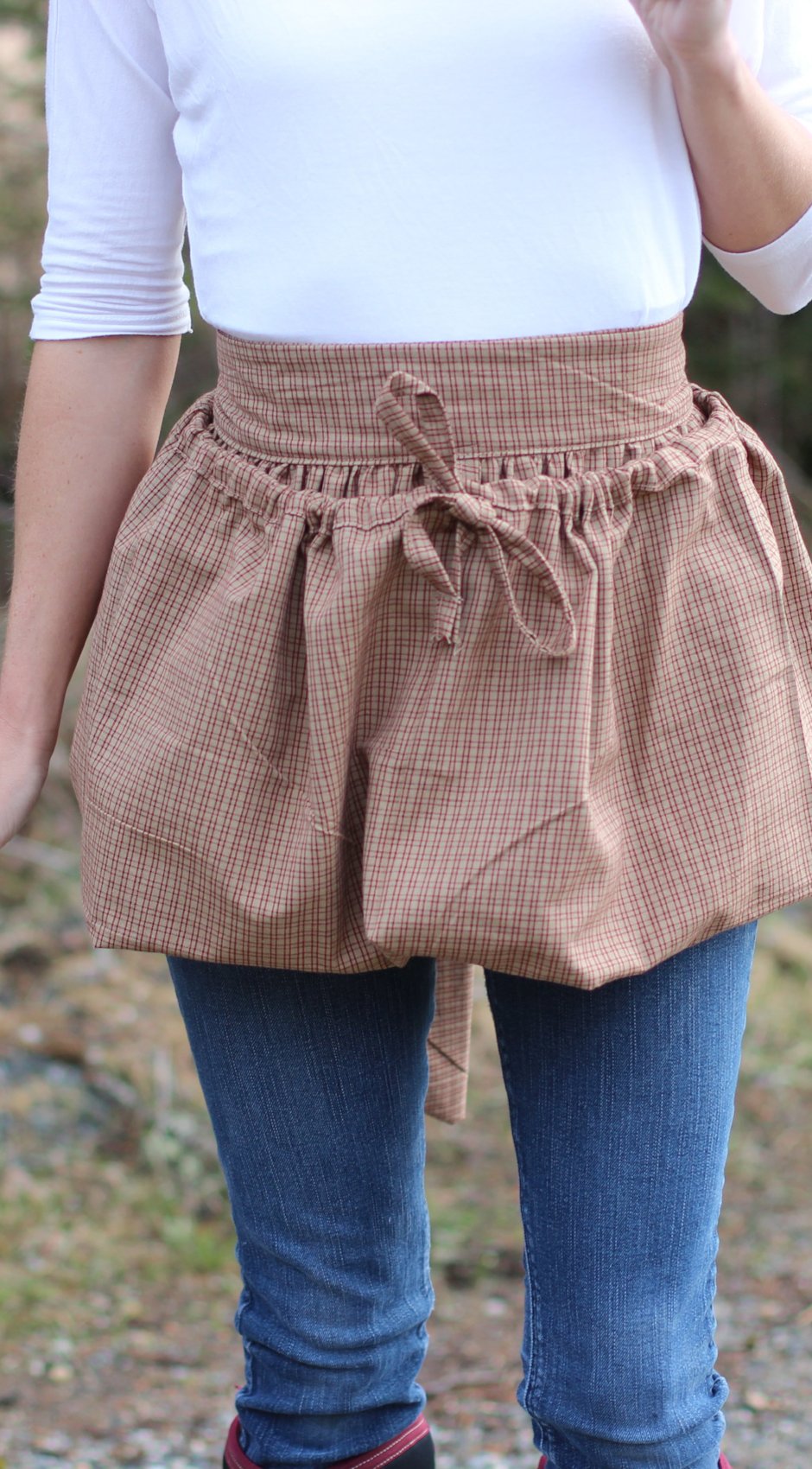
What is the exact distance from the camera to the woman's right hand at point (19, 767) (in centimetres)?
131

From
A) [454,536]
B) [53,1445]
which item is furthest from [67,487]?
[53,1445]

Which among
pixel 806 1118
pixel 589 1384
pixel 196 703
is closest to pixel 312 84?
pixel 196 703

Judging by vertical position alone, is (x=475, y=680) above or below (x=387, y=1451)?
above

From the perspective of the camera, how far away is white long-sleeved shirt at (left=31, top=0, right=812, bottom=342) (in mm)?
1020

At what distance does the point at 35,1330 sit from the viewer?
2508 millimetres

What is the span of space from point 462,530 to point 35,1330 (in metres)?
1.98

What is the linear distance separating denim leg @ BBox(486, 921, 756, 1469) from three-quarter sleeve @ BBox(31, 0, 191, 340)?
678 mm

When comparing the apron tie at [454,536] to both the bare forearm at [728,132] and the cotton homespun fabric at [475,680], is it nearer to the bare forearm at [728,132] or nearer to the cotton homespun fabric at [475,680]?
the cotton homespun fabric at [475,680]

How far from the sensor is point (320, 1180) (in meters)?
1.26

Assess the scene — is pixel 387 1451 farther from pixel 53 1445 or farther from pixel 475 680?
pixel 53 1445

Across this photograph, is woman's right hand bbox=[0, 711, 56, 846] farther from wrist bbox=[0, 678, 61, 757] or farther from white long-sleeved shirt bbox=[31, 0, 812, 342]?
white long-sleeved shirt bbox=[31, 0, 812, 342]

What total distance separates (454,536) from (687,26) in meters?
0.37

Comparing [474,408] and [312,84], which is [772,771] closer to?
[474,408]

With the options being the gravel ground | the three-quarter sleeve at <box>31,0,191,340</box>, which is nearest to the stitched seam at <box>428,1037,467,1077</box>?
the three-quarter sleeve at <box>31,0,191,340</box>
